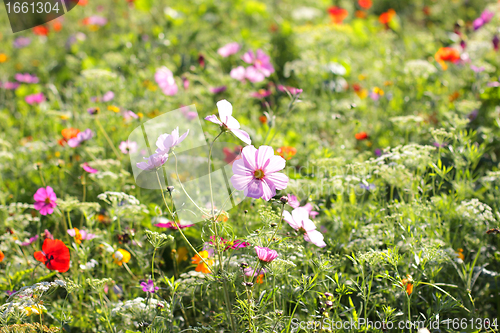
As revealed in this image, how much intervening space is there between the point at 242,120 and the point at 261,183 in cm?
157

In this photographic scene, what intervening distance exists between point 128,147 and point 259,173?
1.15 m

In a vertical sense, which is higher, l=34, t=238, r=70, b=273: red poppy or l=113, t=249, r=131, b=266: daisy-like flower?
l=34, t=238, r=70, b=273: red poppy

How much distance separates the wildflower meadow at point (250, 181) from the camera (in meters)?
1.40

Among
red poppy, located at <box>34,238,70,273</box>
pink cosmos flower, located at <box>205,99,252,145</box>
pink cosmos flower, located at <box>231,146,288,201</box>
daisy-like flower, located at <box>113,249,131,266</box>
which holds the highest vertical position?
pink cosmos flower, located at <box>205,99,252,145</box>

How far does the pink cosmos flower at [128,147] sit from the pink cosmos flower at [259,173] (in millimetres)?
1102

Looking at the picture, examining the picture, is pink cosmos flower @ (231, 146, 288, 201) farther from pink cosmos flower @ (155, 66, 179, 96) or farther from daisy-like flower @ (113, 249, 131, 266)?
pink cosmos flower @ (155, 66, 179, 96)

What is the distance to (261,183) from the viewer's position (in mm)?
1242

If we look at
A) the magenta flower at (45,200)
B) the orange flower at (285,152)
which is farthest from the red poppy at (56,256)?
the orange flower at (285,152)

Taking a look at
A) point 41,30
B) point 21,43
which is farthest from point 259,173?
point 41,30

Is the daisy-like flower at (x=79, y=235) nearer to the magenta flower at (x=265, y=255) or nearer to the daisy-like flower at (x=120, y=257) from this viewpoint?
the daisy-like flower at (x=120, y=257)

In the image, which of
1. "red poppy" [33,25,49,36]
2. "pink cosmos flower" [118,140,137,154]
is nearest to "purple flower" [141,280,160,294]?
"pink cosmos flower" [118,140,137,154]

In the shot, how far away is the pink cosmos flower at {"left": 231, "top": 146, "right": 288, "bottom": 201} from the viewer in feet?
4.00

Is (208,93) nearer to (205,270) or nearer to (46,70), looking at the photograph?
(205,270)

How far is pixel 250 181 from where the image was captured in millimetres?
1244
